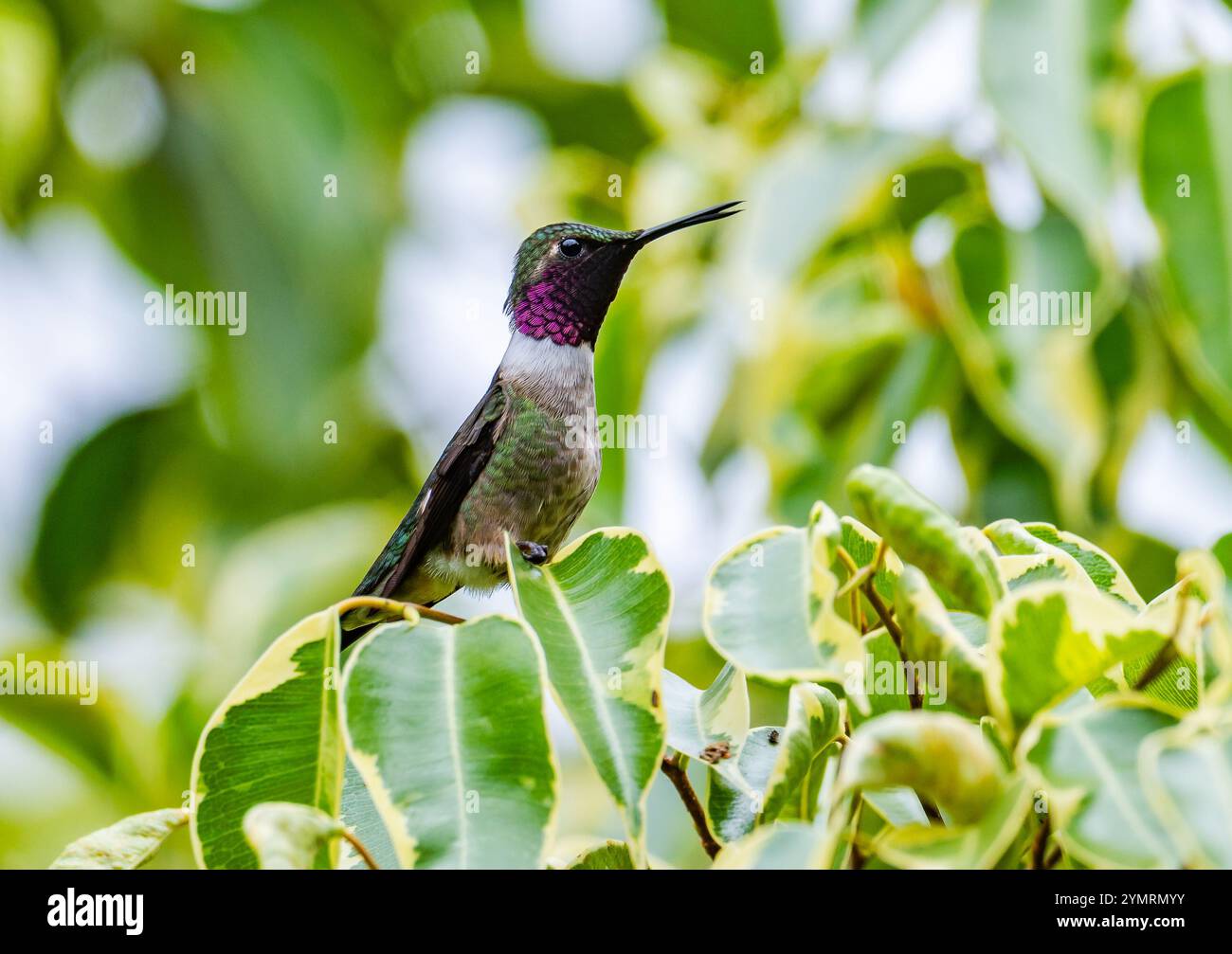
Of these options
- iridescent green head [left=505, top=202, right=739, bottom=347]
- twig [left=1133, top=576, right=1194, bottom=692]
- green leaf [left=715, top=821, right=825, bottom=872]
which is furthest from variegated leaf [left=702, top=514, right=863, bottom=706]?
iridescent green head [left=505, top=202, right=739, bottom=347]

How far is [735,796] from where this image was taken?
111 cm

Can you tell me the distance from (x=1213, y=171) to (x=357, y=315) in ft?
6.09

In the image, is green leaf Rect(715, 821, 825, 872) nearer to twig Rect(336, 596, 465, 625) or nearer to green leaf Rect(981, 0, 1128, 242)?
twig Rect(336, 596, 465, 625)

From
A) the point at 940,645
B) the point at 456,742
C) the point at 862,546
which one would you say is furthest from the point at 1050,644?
the point at 456,742

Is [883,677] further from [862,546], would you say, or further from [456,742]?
[456,742]

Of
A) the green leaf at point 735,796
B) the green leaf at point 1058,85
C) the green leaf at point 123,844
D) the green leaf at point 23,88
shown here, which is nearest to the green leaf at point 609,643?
the green leaf at point 735,796

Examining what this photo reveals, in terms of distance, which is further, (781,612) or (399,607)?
(399,607)

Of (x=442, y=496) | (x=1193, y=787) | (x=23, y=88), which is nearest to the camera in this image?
(x=1193, y=787)

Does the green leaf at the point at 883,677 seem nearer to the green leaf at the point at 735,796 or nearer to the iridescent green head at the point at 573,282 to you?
the green leaf at the point at 735,796

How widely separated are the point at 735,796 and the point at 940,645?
320 millimetres

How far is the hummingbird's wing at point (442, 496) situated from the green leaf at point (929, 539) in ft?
2.77
